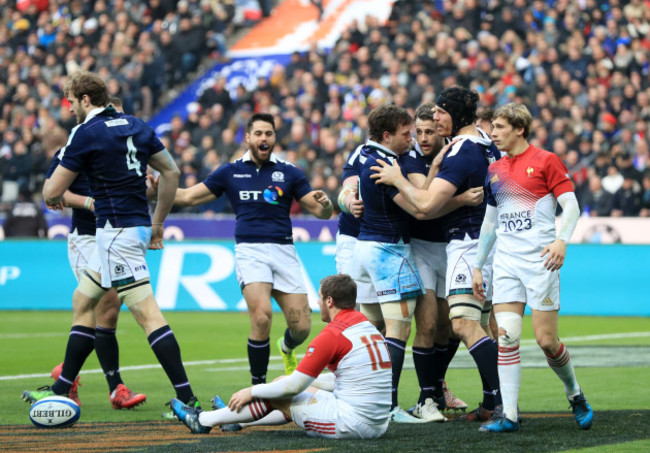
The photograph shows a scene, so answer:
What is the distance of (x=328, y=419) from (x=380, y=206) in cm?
192

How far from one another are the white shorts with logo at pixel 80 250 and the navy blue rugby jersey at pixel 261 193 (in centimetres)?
113

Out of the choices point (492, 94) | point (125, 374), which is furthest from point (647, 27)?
point (125, 374)

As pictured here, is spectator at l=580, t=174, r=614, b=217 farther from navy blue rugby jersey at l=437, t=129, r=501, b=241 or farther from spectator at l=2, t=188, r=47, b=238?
navy blue rugby jersey at l=437, t=129, r=501, b=241

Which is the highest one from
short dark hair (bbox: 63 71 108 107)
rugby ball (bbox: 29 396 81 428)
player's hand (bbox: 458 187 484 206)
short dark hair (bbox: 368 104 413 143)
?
short dark hair (bbox: 63 71 108 107)

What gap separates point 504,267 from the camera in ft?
25.5

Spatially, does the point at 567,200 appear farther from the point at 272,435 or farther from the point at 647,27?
the point at 647,27

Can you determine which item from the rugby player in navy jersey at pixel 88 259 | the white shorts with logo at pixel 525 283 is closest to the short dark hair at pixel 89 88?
the rugby player in navy jersey at pixel 88 259

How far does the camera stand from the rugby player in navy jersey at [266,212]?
964 centimetres

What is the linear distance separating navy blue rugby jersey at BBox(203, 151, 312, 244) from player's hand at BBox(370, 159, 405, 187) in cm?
168

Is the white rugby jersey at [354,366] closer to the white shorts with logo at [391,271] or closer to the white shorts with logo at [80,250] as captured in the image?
the white shorts with logo at [391,271]

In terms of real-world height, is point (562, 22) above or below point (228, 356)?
above

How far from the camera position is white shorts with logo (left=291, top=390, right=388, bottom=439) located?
7.27 m

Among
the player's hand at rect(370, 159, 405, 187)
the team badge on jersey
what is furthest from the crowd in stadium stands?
the player's hand at rect(370, 159, 405, 187)

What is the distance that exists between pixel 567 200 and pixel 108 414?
159 inches
